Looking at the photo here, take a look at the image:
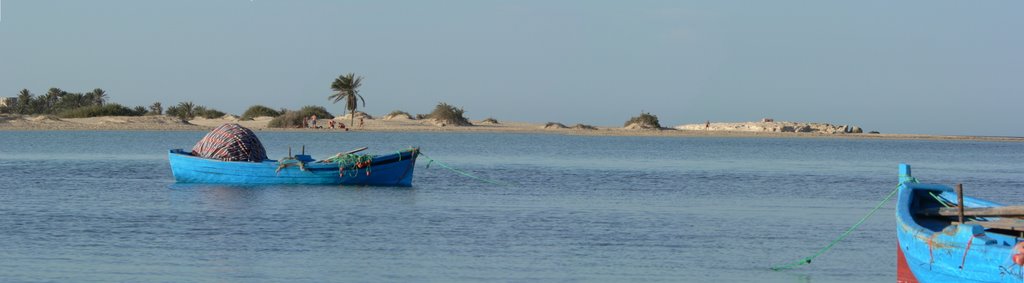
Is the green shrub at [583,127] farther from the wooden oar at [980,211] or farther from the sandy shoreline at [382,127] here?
the wooden oar at [980,211]

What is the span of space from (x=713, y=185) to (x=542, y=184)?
4.74 metres

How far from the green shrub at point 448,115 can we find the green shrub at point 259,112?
14.0m

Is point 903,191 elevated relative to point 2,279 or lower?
elevated

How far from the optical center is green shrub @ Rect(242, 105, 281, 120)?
362ft

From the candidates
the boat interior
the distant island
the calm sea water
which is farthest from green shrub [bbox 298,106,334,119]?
the boat interior

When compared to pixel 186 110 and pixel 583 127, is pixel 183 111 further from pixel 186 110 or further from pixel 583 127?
pixel 583 127

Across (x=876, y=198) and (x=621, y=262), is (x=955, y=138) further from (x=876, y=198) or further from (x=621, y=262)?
(x=621, y=262)

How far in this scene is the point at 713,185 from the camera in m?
36.1

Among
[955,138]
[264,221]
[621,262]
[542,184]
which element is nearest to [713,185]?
[542,184]

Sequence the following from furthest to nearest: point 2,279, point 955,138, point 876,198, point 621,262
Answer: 1. point 955,138
2. point 876,198
3. point 621,262
4. point 2,279

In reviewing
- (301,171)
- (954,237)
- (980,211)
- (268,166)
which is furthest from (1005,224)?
(268,166)

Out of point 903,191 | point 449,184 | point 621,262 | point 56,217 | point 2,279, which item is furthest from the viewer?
point 449,184

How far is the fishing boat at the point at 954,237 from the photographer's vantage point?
13797mm

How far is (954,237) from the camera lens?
14328mm
